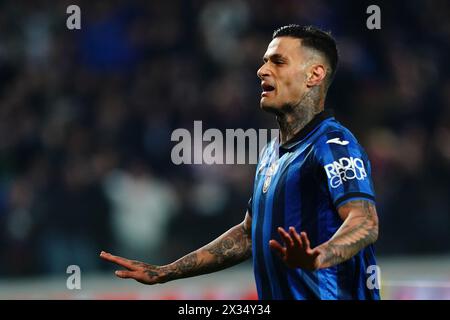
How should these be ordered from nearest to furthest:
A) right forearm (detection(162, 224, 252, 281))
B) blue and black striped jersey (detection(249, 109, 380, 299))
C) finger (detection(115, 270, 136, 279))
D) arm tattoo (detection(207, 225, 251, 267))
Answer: blue and black striped jersey (detection(249, 109, 380, 299))
finger (detection(115, 270, 136, 279))
right forearm (detection(162, 224, 252, 281))
arm tattoo (detection(207, 225, 251, 267))

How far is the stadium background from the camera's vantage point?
428 inches

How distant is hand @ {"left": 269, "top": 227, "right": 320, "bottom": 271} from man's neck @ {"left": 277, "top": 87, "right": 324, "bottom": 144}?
1170 millimetres

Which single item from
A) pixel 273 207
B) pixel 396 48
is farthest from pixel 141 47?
pixel 273 207

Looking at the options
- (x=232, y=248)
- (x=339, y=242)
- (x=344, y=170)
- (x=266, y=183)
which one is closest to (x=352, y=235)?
(x=339, y=242)

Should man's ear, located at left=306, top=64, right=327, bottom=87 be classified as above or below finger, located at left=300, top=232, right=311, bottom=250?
above

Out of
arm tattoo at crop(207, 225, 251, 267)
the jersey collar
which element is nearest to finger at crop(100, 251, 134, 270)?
arm tattoo at crop(207, 225, 251, 267)

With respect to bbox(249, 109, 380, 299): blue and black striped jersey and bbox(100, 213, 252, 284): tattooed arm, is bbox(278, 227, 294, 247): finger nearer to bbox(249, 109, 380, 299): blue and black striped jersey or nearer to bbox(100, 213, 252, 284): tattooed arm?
bbox(249, 109, 380, 299): blue and black striped jersey

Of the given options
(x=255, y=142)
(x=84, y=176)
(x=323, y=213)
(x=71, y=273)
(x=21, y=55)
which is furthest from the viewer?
(x=21, y=55)

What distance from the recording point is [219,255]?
5.49 metres

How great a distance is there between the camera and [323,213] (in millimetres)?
4746

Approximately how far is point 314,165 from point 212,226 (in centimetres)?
658

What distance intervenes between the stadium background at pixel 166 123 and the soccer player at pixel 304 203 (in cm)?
398

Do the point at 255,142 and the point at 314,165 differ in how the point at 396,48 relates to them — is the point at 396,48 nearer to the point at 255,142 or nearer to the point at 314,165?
the point at 255,142

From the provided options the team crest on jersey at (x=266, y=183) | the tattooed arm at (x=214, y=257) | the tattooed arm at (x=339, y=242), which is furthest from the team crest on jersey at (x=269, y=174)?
the tattooed arm at (x=339, y=242)
